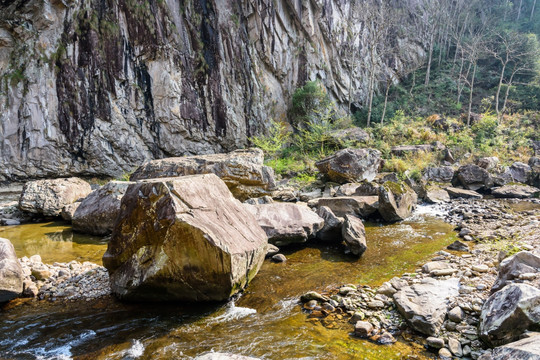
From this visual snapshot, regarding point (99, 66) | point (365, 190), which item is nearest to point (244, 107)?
point (99, 66)

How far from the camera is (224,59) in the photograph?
777 inches

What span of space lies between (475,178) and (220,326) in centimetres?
1335

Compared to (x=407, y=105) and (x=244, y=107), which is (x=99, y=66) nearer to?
(x=244, y=107)

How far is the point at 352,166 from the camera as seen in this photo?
1205 cm

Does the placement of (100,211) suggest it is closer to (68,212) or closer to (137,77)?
(68,212)

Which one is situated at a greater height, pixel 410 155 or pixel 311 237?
pixel 410 155

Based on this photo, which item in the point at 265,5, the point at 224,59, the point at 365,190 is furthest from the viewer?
the point at 265,5

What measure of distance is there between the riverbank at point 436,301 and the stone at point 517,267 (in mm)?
112

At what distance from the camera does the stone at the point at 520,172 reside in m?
13.4

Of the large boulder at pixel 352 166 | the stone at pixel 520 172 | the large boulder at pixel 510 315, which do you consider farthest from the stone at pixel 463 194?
the large boulder at pixel 510 315

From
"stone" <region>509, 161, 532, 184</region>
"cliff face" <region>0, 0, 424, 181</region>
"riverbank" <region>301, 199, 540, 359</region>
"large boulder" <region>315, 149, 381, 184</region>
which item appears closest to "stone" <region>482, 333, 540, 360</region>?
"riverbank" <region>301, 199, 540, 359</region>

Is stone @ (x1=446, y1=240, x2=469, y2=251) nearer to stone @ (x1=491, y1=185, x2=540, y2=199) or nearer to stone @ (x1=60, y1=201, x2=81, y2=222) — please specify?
stone @ (x1=491, y1=185, x2=540, y2=199)

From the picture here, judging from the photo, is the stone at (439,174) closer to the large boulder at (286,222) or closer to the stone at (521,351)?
the large boulder at (286,222)

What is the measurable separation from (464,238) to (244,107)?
16.5 meters
